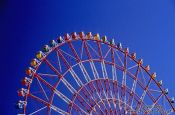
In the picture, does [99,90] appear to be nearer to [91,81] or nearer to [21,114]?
[91,81]

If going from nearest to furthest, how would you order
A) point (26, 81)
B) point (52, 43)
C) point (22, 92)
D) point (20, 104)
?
point (20, 104)
point (22, 92)
point (26, 81)
point (52, 43)

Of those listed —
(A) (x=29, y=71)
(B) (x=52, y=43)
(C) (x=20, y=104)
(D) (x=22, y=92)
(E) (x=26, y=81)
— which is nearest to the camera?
(C) (x=20, y=104)

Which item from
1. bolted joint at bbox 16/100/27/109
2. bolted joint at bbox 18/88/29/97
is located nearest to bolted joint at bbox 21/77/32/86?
bolted joint at bbox 18/88/29/97

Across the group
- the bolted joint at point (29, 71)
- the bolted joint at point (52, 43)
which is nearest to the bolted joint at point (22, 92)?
the bolted joint at point (29, 71)

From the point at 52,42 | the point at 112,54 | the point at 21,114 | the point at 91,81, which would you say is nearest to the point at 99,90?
the point at 91,81

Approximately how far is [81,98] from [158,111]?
5.47m

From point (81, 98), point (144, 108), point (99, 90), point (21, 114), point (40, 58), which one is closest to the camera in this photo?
point (21, 114)

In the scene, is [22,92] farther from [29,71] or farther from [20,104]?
[29,71]

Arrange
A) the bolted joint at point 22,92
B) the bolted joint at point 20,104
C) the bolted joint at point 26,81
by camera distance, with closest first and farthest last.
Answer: the bolted joint at point 20,104 < the bolted joint at point 22,92 < the bolted joint at point 26,81

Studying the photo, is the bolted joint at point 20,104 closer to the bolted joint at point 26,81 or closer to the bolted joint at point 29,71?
the bolted joint at point 26,81

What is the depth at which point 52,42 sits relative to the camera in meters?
19.6

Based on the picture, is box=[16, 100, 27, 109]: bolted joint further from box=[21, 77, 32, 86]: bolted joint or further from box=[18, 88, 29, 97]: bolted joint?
box=[21, 77, 32, 86]: bolted joint

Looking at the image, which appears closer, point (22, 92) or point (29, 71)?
point (22, 92)

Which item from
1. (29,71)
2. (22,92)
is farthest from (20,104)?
(29,71)
